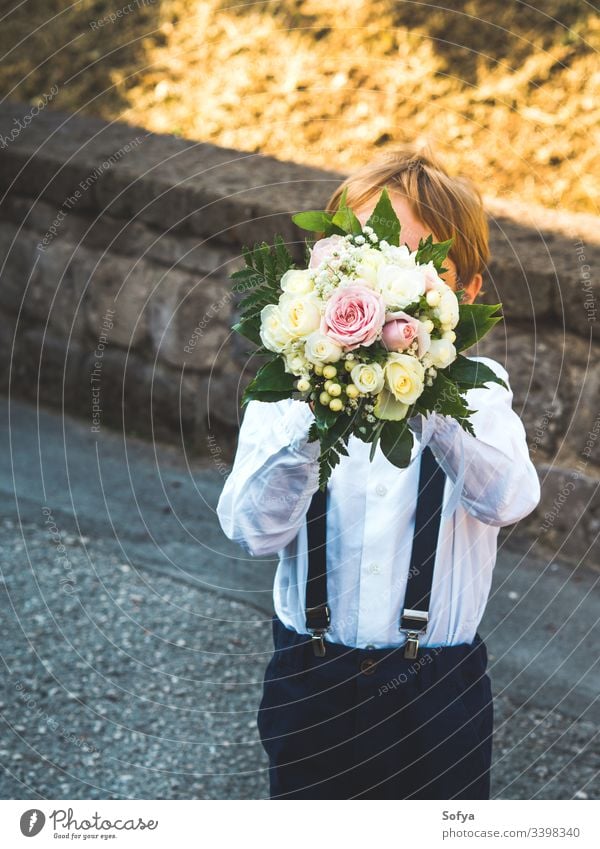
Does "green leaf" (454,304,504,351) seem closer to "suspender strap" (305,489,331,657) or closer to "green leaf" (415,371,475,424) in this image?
"green leaf" (415,371,475,424)

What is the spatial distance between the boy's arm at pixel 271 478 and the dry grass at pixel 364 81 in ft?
12.6

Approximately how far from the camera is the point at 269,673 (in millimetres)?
2494

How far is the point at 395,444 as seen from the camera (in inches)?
77.6

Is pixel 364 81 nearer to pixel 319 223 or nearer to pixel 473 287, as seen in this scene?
pixel 473 287

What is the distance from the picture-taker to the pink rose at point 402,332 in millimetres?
1831

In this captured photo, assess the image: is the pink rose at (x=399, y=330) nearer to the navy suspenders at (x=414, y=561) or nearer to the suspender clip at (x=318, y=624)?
the navy suspenders at (x=414, y=561)

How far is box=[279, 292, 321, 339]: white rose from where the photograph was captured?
1843mm

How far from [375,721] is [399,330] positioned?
990mm

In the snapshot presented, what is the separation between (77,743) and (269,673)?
1.40m

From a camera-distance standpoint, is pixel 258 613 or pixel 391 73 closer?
pixel 258 613

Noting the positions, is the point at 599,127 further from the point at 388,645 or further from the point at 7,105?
the point at 388,645

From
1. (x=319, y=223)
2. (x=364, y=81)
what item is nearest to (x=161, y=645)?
(x=319, y=223)
